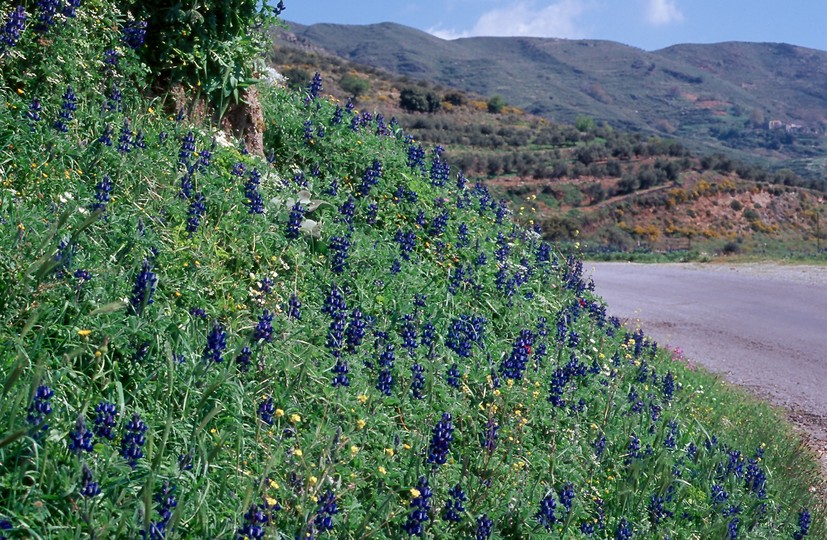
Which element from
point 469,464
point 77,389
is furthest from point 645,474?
point 77,389

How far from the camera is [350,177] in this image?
7.07m

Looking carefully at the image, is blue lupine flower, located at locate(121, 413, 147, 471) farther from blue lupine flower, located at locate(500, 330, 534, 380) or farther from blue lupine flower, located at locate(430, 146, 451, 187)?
blue lupine flower, located at locate(430, 146, 451, 187)

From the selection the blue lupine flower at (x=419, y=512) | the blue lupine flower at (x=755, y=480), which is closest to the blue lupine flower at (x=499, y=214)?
the blue lupine flower at (x=755, y=480)

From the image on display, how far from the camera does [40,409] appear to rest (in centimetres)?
253

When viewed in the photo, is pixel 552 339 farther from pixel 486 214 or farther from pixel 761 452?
pixel 486 214

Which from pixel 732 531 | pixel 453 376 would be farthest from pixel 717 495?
pixel 453 376

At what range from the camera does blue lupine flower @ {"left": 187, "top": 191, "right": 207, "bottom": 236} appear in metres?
4.46

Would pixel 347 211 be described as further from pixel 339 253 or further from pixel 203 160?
pixel 203 160

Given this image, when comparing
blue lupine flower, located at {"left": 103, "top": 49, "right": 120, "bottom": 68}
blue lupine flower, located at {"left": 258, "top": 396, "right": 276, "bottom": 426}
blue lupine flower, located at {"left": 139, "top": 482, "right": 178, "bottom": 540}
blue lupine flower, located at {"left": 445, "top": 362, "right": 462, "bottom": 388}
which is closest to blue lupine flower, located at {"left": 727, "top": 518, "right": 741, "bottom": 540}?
blue lupine flower, located at {"left": 445, "top": 362, "right": 462, "bottom": 388}

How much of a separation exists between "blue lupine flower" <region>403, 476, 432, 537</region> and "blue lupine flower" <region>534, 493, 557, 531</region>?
1.97 feet

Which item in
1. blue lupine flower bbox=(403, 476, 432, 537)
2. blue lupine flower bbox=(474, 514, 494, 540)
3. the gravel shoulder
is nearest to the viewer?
blue lupine flower bbox=(403, 476, 432, 537)

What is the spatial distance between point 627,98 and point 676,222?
159448 millimetres

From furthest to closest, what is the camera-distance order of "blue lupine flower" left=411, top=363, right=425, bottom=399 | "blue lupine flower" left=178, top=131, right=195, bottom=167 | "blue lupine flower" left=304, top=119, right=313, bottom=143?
"blue lupine flower" left=304, top=119, right=313, bottom=143 < "blue lupine flower" left=178, top=131, right=195, bottom=167 < "blue lupine flower" left=411, top=363, right=425, bottom=399

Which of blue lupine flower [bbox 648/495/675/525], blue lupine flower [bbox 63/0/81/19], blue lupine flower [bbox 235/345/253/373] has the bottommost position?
blue lupine flower [bbox 648/495/675/525]
